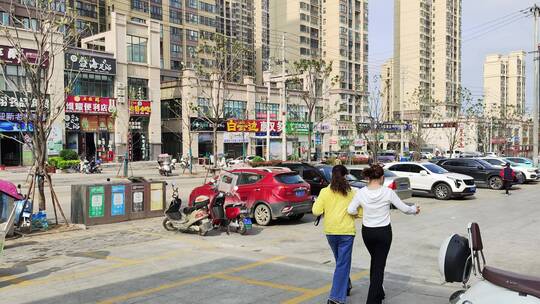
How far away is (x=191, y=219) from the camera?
11555 millimetres

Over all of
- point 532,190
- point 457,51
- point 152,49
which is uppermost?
point 457,51

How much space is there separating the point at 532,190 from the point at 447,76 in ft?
375

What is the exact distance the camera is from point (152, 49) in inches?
2176

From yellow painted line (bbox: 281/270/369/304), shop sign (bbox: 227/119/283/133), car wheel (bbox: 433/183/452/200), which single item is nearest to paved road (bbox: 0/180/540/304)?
yellow painted line (bbox: 281/270/369/304)

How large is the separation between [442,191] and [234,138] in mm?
43877

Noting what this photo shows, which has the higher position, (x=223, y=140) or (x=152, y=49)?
(x=152, y=49)

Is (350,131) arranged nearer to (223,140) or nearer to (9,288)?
(223,140)

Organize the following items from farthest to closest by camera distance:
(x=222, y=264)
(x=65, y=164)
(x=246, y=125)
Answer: (x=246, y=125), (x=65, y=164), (x=222, y=264)

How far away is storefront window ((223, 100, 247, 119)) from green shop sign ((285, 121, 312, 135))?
6060 millimetres

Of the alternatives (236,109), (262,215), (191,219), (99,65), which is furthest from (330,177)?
(236,109)

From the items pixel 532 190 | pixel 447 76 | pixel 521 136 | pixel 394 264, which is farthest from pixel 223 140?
pixel 447 76

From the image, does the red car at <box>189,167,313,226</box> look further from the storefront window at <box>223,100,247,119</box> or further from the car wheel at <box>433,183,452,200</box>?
the storefront window at <box>223,100,247,119</box>

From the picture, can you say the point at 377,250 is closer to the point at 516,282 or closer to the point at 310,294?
the point at 310,294

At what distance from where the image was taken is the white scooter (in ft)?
12.5
